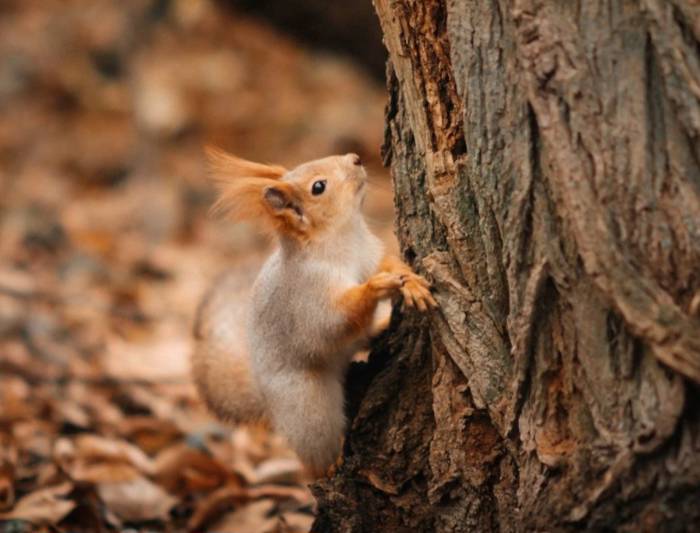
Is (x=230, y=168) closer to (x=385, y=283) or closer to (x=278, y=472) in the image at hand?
(x=385, y=283)

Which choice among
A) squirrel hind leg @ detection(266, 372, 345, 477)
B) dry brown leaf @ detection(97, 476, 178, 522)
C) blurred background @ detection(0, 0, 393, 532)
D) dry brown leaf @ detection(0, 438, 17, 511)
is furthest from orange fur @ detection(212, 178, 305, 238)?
dry brown leaf @ detection(0, 438, 17, 511)

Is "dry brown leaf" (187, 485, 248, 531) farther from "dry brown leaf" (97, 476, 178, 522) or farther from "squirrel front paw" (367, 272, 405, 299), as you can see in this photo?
"squirrel front paw" (367, 272, 405, 299)

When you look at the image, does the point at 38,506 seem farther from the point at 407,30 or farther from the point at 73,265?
the point at 73,265

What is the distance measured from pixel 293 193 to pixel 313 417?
1.97 feet

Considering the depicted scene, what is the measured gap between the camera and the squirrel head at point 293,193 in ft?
9.13

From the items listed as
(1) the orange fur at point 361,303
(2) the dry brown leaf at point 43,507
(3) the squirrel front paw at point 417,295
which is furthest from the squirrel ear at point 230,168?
(2) the dry brown leaf at point 43,507

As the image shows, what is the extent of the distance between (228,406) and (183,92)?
451cm

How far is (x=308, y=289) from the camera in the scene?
276cm

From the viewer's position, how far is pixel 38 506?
121 inches

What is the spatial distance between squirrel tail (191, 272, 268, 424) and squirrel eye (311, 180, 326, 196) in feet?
1.97

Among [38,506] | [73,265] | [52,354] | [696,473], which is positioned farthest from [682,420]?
[73,265]

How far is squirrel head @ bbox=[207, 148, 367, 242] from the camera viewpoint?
2.78 metres

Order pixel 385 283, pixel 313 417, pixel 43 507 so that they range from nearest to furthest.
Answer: pixel 385 283 < pixel 313 417 < pixel 43 507

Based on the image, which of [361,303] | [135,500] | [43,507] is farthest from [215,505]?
[361,303]
